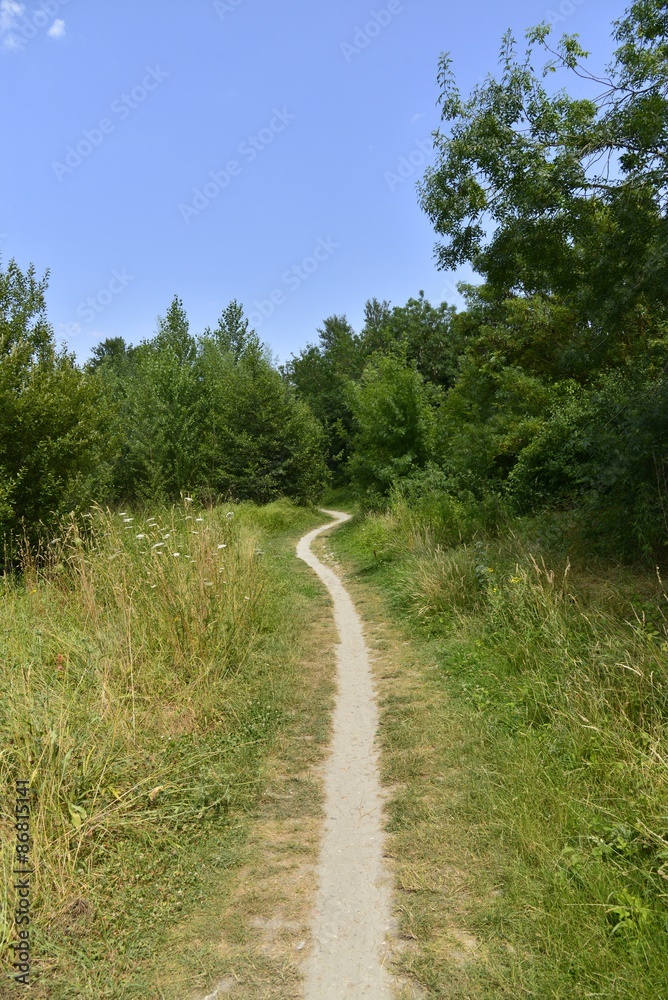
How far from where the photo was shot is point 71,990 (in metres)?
→ 2.55

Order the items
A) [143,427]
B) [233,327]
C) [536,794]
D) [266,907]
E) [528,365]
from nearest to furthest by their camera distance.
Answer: [266,907], [536,794], [528,365], [143,427], [233,327]

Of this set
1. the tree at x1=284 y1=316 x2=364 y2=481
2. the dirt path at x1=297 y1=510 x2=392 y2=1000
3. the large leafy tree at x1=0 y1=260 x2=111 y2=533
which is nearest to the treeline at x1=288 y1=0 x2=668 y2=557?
the dirt path at x1=297 y1=510 x2=392 y2=1000

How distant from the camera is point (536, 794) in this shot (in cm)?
346

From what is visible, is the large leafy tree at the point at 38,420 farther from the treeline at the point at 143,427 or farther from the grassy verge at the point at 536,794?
the grassy verge at the point at 536,794

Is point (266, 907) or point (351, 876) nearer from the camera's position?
point (266, 907)

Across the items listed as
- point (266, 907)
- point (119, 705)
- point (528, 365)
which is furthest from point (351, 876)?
point (528, 365)

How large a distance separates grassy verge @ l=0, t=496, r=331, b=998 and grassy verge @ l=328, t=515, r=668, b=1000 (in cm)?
98

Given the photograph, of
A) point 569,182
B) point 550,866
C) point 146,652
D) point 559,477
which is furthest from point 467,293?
point 550,866

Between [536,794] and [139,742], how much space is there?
2.75m

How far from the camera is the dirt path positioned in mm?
2568

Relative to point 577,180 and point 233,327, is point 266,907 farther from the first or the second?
point 233,327

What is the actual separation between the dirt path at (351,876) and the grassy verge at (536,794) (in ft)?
0.45

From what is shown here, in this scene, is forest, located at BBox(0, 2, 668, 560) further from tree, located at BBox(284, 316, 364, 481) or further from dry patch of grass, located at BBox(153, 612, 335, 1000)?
tree, located at BBox(284, 316, 364, 481)

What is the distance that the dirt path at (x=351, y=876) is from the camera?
257 cm
